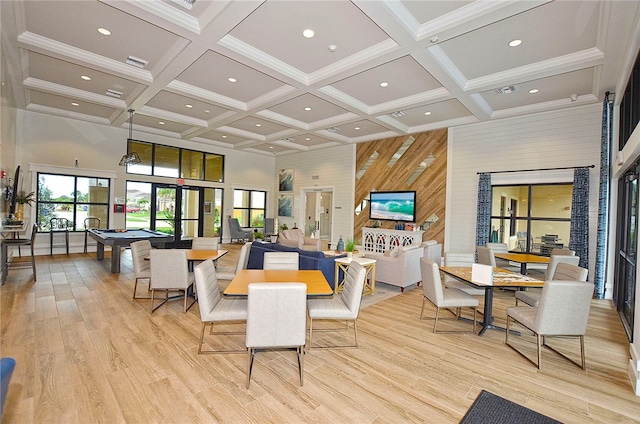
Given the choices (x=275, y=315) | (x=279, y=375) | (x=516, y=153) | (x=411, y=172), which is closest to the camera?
(x=275, y=315)

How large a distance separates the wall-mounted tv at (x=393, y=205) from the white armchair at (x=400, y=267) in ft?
9.10

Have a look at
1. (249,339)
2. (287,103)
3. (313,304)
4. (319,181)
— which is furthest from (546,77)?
(319,181)

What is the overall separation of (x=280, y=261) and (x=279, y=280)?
0.76m

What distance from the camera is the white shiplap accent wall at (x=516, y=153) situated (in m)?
5.90

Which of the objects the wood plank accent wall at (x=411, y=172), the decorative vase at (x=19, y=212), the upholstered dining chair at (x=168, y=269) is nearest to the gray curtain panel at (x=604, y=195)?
the wood plank accent wall at (x=411, y=172)

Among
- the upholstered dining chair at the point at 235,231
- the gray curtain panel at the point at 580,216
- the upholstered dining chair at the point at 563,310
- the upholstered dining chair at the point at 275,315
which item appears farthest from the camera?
the upholstered dining chair at the point at 235,231

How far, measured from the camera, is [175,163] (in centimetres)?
1027

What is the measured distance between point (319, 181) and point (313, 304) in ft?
27.0

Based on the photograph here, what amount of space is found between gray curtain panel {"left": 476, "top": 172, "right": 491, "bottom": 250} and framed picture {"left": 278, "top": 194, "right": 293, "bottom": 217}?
23.5ft

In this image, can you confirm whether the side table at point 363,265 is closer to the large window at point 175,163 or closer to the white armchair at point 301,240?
the white armchair at point 301,240

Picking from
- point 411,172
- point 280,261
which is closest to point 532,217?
point 411,172

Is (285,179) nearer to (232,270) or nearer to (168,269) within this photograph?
(232,270)

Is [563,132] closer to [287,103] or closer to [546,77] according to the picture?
[546,77]

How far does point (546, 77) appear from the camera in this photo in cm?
497
